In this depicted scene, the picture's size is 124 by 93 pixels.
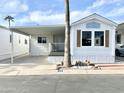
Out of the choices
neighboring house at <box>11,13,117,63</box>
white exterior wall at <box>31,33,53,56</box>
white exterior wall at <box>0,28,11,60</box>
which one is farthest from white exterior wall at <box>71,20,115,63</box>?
white exterior wall at <box>31,33,53,56</box>

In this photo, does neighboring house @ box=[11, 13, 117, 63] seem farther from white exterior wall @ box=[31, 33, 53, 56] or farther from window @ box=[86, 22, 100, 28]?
white exterior wall @ box=[31, 33, 53, 56]

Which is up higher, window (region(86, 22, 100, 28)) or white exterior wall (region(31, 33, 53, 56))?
window (region(86, 22, 100, 28))

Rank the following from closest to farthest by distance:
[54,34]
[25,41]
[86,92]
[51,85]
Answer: [86,92]
[51,85]
[54,34]
[25,41]

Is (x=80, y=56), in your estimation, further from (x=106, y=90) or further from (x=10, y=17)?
(x=10, y=17)

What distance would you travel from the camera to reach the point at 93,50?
18.6 m

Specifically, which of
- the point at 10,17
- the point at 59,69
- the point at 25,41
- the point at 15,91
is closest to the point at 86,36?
the point at 59,69

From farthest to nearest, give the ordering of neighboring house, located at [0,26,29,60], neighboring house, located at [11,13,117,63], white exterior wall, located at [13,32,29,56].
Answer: white exterior wall, located at [13,32,29,56] → neighboring house, located at [0,26,29,60] → neighboring house, located at [11,13,117,63]

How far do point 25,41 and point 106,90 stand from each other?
26.3m

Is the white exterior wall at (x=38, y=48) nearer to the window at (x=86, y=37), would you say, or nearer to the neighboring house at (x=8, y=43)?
the neighboring house at (x=8, y=43)

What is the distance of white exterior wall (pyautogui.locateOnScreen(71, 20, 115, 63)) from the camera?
1836cm

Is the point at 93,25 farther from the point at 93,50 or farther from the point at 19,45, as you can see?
the point at 19,45

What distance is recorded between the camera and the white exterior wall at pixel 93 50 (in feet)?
60.2

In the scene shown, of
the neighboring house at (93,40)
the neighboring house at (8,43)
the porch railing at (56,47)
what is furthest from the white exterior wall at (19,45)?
the neighboring house at (93,40)

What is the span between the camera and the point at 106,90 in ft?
26.6
